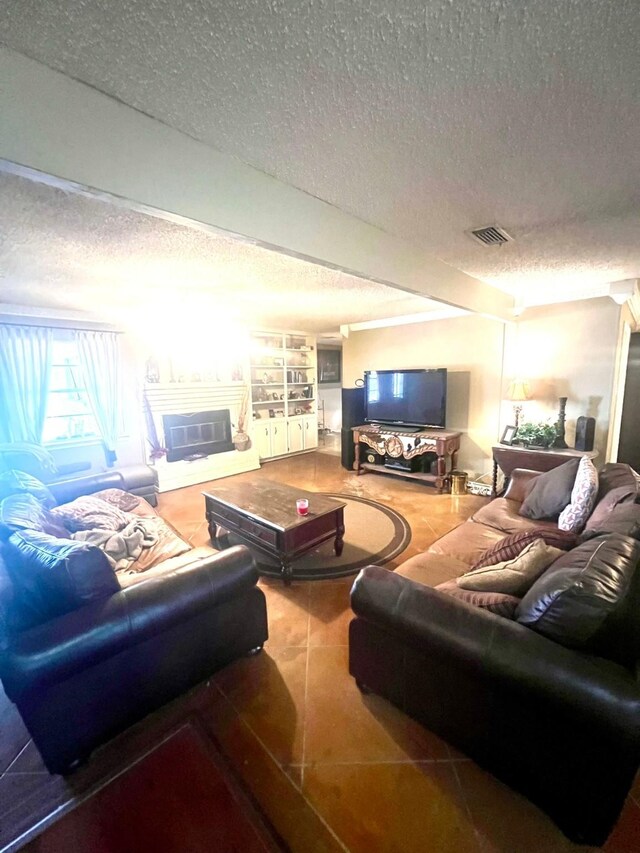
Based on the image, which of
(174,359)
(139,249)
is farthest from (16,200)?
(174,359)

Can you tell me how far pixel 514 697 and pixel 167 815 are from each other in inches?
50.0

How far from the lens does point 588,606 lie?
112cm

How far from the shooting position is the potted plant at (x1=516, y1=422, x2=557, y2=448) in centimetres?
368

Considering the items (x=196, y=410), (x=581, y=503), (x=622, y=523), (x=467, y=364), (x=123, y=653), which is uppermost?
(x=467, y=364)

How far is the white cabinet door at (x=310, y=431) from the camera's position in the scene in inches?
257

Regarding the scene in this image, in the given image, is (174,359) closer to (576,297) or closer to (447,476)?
(447,476)

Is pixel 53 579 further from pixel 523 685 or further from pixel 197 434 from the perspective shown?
pixel 197 434

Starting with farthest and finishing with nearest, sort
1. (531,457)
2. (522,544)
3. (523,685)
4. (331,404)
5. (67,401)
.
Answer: (331,404)
(67,401)
(531,457)
(522,544)
(523,685)

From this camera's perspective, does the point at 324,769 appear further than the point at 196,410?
No

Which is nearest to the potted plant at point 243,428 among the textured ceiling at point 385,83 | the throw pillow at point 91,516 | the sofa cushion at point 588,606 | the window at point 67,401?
the window at point 67,401

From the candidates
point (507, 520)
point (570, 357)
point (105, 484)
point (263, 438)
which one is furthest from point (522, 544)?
point (263, 438)

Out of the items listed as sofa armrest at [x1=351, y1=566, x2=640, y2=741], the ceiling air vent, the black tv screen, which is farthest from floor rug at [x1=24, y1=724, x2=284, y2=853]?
the black tv screen

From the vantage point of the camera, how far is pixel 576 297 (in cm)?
361

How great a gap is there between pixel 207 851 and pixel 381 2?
2.41 m
